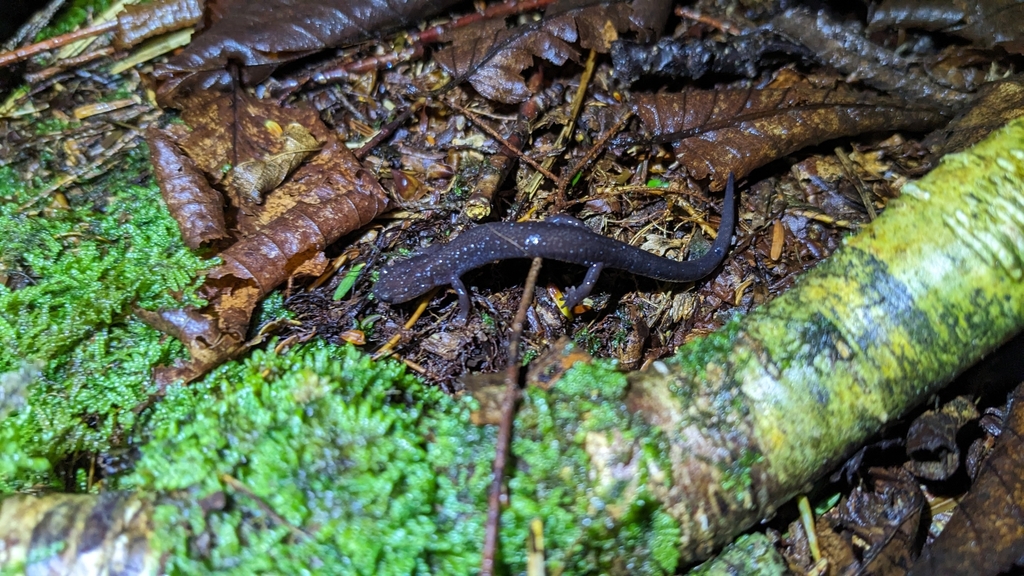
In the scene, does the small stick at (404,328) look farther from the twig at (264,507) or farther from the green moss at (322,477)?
the twig at (264,507)

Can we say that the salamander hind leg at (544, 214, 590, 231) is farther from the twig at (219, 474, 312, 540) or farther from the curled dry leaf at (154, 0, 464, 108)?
the twig at (219, 474, 312, 540)

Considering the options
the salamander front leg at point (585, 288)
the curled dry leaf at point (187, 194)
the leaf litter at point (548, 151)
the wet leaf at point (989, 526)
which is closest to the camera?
the wet leaf at point (989, 526)

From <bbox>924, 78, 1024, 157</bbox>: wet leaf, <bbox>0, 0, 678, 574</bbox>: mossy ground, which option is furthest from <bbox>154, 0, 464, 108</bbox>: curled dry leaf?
<bbox>924, 78, 1024, 157</bbox>: wet leaf

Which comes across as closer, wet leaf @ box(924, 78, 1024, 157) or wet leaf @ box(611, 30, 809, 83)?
wet leaf @ box(924, 78, 1024, 157)

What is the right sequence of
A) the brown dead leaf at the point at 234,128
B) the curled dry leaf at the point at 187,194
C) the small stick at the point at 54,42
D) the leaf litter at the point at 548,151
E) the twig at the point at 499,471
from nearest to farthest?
1. the twig at the point at 499,471
2. the curled dry leaf at the point at 187,194
3. the leaf litter at the point at 548,151
4. the brown dead leaf at the point at 234,128
5. the small stick at the point at 54,42

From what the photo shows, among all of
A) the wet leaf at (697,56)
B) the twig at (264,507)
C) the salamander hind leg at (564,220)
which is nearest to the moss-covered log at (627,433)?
the twig at (264,507)
